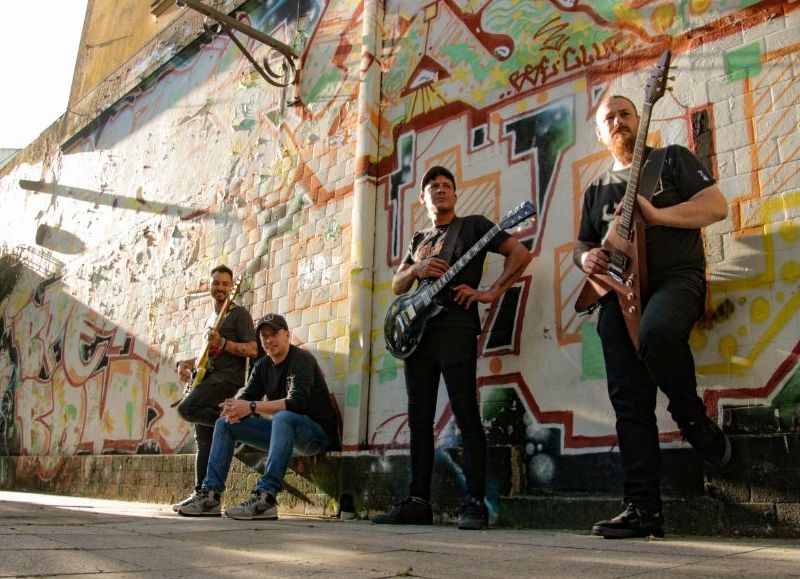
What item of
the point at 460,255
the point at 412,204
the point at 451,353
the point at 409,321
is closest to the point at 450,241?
the point at 460,255

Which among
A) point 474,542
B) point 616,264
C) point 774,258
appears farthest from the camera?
point 774,258

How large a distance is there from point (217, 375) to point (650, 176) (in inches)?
136

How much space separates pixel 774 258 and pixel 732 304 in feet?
0.96

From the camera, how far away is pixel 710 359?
3564 millimetres

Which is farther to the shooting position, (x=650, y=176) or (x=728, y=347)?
(x=728, y=347)

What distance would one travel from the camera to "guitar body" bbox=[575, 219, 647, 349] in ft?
10.3

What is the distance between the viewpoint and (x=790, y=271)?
3.41 meters

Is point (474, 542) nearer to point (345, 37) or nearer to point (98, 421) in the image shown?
point (345, 37)

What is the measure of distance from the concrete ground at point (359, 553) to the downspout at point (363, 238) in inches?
68.3

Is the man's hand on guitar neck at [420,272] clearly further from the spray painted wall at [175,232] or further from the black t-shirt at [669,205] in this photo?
the spray painted wall at [175,232]

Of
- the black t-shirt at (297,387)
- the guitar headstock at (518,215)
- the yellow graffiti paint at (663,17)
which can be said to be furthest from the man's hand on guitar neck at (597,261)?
the black t-shirt at (297,387)

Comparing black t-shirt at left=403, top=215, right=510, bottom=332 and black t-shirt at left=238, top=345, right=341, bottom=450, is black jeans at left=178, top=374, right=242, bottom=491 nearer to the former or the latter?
black t-shirt at left=238, top=345, right=341, bottom=450

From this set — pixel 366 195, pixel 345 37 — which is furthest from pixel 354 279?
pixel 345 37

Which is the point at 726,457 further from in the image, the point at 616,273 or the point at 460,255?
the point at 460,255
